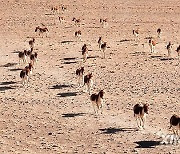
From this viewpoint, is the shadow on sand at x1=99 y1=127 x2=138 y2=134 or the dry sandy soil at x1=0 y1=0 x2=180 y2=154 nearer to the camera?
the dry sandy soil at x1=0 y1=0 x2=180 y2=154

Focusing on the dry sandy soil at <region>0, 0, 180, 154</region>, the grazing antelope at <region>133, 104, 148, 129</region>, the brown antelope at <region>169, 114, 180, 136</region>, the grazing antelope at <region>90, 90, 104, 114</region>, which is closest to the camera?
the brown antelope at <region>169, 114, 180, 136</region>

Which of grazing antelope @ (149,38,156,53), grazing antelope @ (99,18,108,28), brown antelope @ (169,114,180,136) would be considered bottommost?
brown antelope @ (169,114,180,136)

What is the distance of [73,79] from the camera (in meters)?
25.8

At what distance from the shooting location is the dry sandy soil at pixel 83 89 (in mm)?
17016

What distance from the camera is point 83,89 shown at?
23828mm

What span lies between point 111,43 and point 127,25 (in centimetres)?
822

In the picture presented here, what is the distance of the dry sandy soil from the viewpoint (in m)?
17.0

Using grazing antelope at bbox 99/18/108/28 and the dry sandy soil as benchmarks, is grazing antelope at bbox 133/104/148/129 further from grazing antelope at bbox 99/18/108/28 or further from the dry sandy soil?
grazing antelope at bbox 99/18/108/28

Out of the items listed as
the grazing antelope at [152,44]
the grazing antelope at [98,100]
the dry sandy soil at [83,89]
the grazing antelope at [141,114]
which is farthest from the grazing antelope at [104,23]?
the grazing antelope at [141,114]

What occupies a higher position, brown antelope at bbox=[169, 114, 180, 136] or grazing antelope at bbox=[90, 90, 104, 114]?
grazing antelope at bbox=[90, 90, 104, 114]

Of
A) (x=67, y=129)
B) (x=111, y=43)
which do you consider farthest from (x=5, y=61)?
(x=67, y=129)

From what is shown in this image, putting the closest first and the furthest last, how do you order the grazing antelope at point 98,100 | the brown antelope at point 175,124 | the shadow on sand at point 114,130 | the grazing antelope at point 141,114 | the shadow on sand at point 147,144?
the shadow on sand at point 147,144 < the brown antelope at point 175,124 < the shadow on sand at point 114,130 < the grazing antelope at point 141,114 < the grazing antelope at point 98,100

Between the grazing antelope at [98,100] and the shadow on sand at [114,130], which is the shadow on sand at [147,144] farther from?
the grazing antelope at [98,100]

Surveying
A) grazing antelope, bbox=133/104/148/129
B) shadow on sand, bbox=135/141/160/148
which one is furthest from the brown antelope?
grazing antelope, bbox=133/104/148/129
